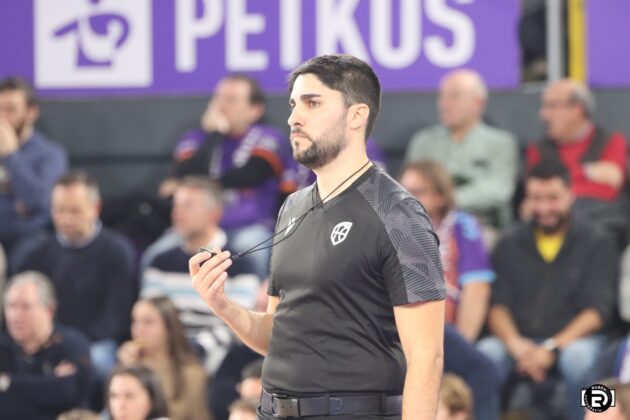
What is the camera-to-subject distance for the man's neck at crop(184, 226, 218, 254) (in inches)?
273

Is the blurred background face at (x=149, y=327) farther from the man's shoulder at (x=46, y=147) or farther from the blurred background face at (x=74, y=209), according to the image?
the man's shoulder at (x=46, y=147)

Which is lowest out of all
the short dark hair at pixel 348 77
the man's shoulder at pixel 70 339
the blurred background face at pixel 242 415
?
the blurred background face at pixel 242 415

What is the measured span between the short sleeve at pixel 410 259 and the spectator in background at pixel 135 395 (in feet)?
9.44

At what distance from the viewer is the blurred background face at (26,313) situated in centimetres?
653

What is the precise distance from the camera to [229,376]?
6.34 m

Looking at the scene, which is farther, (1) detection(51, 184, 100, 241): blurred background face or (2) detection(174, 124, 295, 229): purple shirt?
(2) detection(174, 124, 295, 229): purple shirt

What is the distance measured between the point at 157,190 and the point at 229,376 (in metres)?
2.07

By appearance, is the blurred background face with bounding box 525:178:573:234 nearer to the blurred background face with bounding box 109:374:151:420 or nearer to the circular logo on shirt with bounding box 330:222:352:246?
the blurred background face with bounding box 109:374:151:420

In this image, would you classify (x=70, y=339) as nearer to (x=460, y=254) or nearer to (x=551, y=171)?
(x=460, y=254)

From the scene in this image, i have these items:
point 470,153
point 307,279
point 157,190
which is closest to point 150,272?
point 157,190

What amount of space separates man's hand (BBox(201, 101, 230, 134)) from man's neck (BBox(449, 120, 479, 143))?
132cm

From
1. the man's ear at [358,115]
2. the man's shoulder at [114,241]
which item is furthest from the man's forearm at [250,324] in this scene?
the man's shoulder at [114,241]

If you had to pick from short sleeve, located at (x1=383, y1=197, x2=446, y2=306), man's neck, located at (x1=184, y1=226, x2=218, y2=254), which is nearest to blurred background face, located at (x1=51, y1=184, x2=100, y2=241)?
man's neck, located at (x1=184, y1=226, x2=218, y2=254)

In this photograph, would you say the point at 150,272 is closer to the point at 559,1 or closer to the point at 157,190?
the point at 157,190
